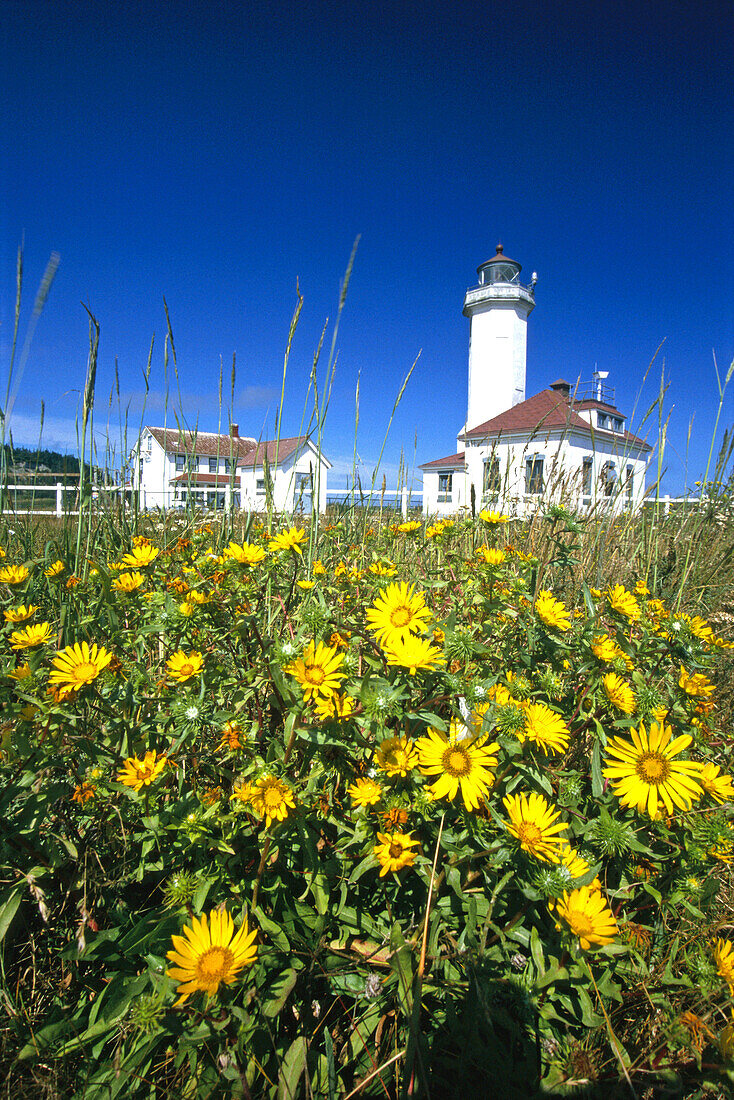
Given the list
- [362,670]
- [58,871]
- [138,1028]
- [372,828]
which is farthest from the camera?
[362,670]

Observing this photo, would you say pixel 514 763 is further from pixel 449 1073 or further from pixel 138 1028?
pixel 138 1028

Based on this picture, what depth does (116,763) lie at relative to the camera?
1.04 m

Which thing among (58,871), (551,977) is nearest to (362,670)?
(551,977)

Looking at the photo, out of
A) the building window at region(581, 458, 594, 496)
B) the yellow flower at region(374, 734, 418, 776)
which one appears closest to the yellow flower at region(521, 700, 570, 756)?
the yellow flower at region(374, 734, 418, 776)

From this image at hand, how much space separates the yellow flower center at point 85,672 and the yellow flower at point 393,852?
651 millimetres

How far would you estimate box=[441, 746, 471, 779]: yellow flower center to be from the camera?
35.5 inches

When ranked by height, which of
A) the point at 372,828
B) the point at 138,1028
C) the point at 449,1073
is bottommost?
the point at 449,1073

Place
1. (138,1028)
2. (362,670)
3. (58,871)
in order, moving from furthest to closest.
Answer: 1. (362,670)
2. (58,871)
3. (138,1028)

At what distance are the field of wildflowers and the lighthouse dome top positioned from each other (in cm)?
2697

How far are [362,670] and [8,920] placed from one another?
794mm

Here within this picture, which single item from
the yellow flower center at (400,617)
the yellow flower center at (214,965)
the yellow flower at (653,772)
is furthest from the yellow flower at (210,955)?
the yellow flower at (653,772)

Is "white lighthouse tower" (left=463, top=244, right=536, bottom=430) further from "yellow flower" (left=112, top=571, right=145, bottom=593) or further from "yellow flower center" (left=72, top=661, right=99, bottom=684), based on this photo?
"yellow flower center" (left=72, top=661, right=99, bottom=684)

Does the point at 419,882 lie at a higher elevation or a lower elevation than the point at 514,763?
lower

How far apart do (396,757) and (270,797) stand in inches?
9.3
